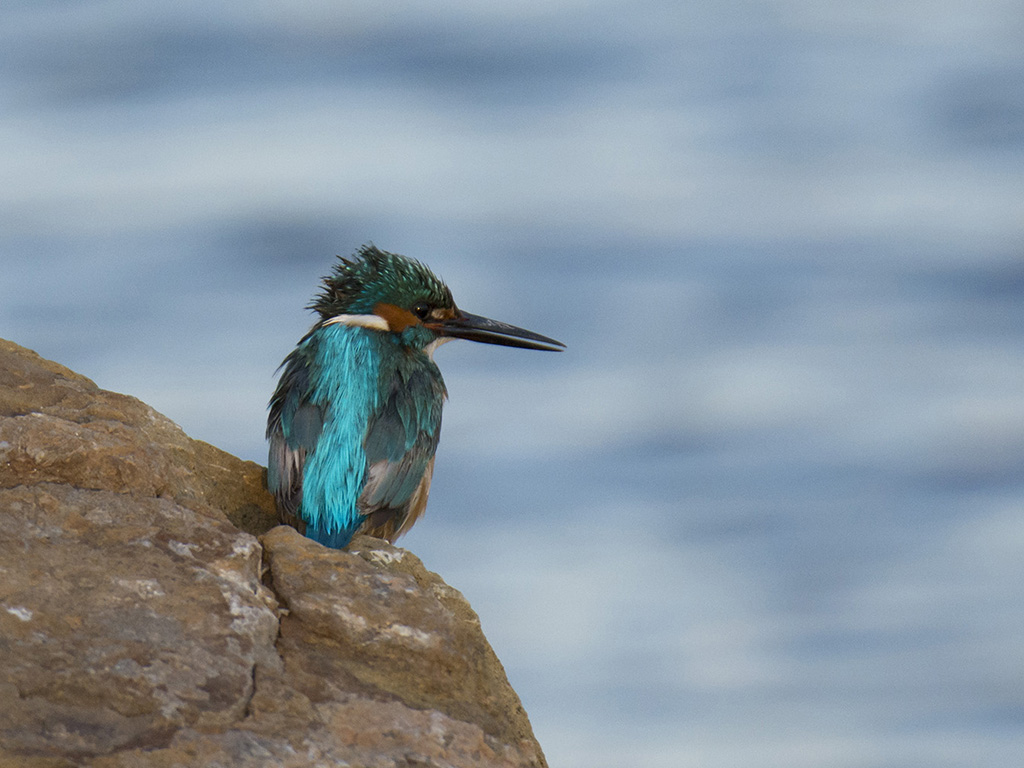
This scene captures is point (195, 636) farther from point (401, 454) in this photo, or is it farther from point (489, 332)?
point (489, 332)

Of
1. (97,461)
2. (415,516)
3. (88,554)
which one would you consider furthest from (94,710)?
(415,516)

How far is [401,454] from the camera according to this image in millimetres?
5957

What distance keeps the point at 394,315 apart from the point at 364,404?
0.91m

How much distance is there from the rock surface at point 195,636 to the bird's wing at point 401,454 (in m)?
1.13

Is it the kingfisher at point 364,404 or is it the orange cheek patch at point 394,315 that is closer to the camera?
the kingfisher at point 364,404

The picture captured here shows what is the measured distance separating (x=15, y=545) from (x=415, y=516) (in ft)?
8.69

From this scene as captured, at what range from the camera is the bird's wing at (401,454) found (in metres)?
5.85

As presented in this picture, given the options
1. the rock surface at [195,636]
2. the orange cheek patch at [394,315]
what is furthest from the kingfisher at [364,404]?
the rock surface at [195,636]

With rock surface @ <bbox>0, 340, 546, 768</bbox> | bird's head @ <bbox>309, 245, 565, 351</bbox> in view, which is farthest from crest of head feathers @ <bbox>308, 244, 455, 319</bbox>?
rock surface @ <bbox>0, 340, 546, 768</bbox>

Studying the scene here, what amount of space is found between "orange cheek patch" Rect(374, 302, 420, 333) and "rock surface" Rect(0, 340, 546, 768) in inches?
84.2

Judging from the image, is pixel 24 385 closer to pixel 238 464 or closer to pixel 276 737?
pixel 238 464

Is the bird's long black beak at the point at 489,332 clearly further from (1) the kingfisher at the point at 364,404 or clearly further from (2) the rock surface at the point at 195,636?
(2) the rock surface at the point at 195,636

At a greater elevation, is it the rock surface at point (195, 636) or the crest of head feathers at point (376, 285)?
the crest of head feathers at point (376, 285)

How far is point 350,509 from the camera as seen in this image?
5.70 meters
